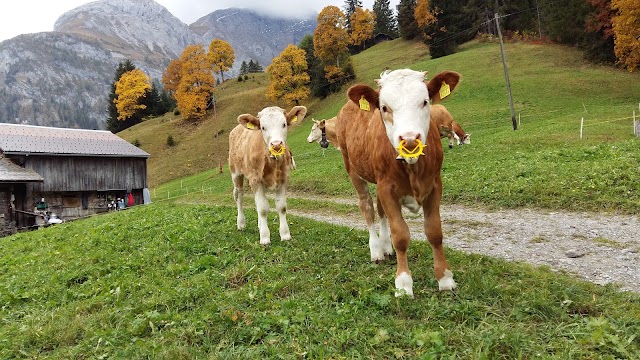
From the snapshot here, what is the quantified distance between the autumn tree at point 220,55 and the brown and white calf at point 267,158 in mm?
75814

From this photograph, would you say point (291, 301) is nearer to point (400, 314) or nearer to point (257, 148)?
point (400, 314)

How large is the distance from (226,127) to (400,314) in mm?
61271

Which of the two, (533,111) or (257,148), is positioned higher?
(533,111)

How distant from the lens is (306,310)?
4.69 m

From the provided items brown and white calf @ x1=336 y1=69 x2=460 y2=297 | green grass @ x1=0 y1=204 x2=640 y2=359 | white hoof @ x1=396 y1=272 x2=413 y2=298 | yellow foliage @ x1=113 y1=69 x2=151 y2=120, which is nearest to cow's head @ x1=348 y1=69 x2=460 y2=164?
brown and white calf @ x1=336 y1=69 x2=460 y2=297

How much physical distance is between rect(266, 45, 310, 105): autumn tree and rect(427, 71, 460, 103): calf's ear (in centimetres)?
5923

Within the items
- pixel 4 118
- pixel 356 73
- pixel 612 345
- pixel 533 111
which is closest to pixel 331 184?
pixel 612 345

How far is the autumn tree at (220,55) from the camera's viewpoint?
8007cm

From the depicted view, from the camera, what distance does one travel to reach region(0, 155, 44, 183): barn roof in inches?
1230

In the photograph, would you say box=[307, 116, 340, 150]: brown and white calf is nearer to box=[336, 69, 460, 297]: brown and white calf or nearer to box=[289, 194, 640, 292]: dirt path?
box=[289, 194, 640, 292]: dirt path

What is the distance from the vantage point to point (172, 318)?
4.99 meters

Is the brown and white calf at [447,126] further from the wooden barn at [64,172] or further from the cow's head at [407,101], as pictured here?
the wooden barn at [64,172]

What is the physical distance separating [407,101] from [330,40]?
6703 centimetres

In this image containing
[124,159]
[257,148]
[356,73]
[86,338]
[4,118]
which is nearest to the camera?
[86,338]
